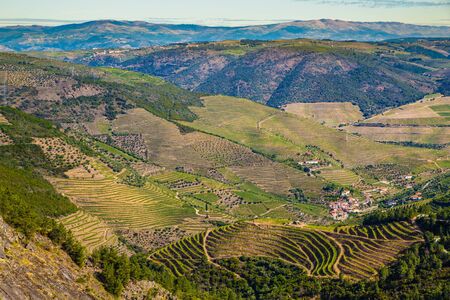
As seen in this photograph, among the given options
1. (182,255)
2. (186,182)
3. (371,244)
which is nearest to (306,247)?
(371,244)

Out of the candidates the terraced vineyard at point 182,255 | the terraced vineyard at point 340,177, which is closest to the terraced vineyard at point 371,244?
the terraced vineyard at point 182,255

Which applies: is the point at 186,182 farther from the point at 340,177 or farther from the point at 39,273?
the point at 39,273

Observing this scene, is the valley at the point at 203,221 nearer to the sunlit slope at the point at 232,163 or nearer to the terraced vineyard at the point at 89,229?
the terraced vineyard at the point at 89,229

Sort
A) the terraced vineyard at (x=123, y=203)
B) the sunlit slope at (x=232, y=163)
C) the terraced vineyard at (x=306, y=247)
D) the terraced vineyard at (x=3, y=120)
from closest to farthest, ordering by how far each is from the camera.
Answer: the terraced vineyard at (x=306, y=247), the terraced vineyard at (x=123, y=203), the terraced vineyard at (x=3, y=120), the sunlit slope at (x=232, y=163)

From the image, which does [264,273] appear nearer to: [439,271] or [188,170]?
[439,271]

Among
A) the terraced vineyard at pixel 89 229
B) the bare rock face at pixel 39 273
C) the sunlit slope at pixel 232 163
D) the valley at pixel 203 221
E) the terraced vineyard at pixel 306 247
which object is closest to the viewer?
the bare rock face at pixel 39 273

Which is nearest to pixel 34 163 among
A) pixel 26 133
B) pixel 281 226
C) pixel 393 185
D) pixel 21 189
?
pixel 26 133
